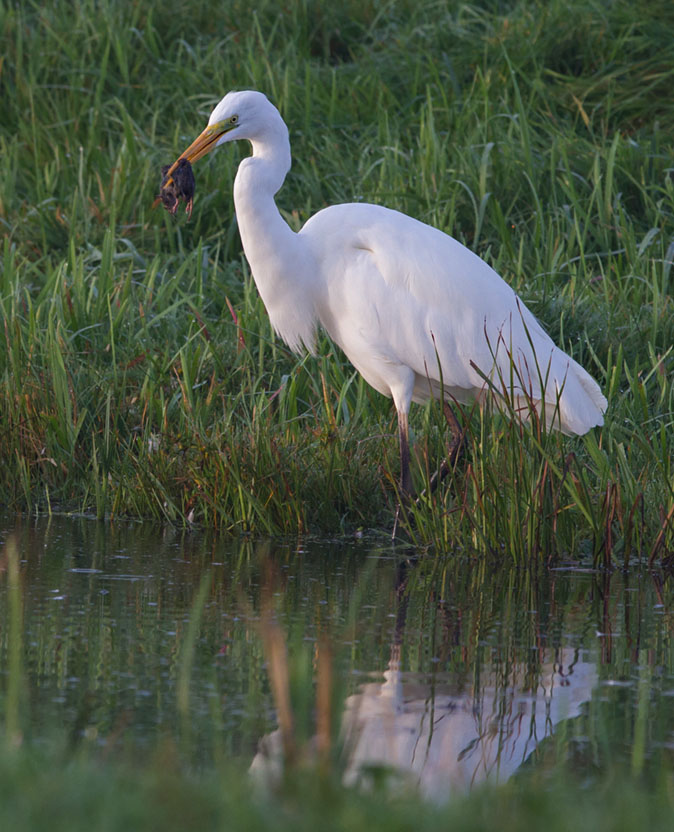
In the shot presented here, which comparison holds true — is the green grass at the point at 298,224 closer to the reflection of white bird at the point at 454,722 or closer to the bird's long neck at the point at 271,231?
the bird's long neck at the point at 271,231

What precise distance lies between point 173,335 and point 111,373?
0.67 m

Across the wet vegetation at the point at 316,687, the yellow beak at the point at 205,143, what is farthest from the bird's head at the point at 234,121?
the wet vegetation at the point at 316,687

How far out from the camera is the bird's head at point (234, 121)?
5125 mm

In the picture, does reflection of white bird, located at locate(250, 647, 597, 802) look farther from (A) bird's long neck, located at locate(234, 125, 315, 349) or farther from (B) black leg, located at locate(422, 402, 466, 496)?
(A) bird's long neck, located at locate(234, 125, 315, 349)

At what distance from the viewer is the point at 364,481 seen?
5.11 meters

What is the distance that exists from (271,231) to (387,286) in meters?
0.53

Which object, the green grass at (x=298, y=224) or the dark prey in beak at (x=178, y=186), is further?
the dark prey in beak at (x=178, y=186)

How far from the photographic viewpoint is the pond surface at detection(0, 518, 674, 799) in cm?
259

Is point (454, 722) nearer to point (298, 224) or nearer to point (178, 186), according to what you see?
point (178, 186)

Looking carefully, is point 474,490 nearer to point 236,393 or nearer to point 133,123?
point 236,393

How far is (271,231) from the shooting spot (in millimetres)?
5266

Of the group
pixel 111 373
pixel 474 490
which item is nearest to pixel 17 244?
pixel 111 373

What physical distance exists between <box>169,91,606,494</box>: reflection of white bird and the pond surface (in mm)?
893

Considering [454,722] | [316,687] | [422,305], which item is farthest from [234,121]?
[454,722]
